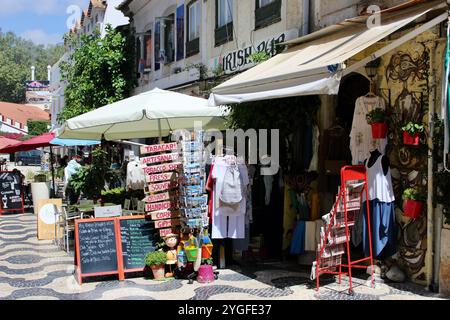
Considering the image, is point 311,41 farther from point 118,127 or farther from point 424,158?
point 118,127

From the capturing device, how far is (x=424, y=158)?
6.04 meters

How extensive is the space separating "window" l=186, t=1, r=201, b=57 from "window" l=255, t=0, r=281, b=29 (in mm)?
3426

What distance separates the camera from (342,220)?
6.01 metres

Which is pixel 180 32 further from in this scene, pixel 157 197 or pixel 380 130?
pixel 380 130

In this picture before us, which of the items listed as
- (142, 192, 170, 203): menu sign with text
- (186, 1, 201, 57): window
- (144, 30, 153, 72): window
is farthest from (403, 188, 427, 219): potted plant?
(144, 30, 153, 72): window

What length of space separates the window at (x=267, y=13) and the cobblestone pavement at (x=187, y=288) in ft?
15.6

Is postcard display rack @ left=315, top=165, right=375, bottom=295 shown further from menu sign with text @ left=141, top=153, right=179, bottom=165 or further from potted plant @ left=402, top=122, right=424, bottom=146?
menu sign with text @ left=141, top=153, right=179, bottom=165

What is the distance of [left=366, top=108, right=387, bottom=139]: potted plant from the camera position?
6.26m

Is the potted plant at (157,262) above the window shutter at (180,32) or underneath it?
underneath

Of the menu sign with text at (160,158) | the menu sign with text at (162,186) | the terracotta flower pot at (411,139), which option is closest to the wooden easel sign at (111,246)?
the menu sign with text at (162,186)

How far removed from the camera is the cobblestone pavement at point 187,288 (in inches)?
232

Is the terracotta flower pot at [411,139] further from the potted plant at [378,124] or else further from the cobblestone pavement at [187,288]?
the cobblestone pavement at [187,288]

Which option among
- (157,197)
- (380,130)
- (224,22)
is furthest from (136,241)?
(224,22)
